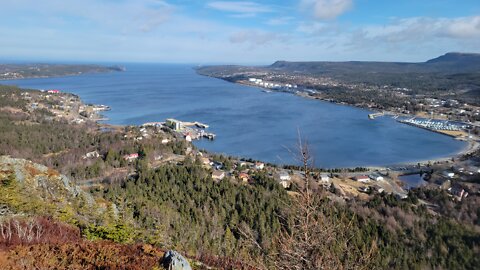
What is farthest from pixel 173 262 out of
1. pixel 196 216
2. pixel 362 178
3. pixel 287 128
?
pixel 287 128

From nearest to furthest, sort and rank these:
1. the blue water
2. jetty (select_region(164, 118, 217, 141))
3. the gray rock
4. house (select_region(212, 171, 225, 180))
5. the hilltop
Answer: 1. the gray rock
2. house (select_region(212, 171, 225, 180))
3. the blue water
4. jetty (select_region(164, 118, 217, 141))
5. the hilltop

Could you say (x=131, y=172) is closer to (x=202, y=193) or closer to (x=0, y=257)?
(x=202, y=193)

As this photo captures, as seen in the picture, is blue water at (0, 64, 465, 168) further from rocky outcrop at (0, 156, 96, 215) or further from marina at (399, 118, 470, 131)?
rocky outcrop at (0, 156, 96, 215)

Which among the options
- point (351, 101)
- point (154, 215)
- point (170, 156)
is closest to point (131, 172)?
point (170, 156)

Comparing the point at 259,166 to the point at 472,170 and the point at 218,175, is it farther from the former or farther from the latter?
the point at 472,170

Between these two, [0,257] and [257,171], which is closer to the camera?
[0,257]

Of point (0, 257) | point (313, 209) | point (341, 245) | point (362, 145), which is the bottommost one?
point (362, 145)

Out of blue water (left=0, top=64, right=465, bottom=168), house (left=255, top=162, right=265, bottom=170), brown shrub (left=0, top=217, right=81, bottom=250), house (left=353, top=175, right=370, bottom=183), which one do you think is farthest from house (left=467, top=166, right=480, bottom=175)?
brown shrub (left=0, top=217, right=81, bottom=250)

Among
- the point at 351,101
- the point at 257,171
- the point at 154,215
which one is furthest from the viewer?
the point at 351,101
